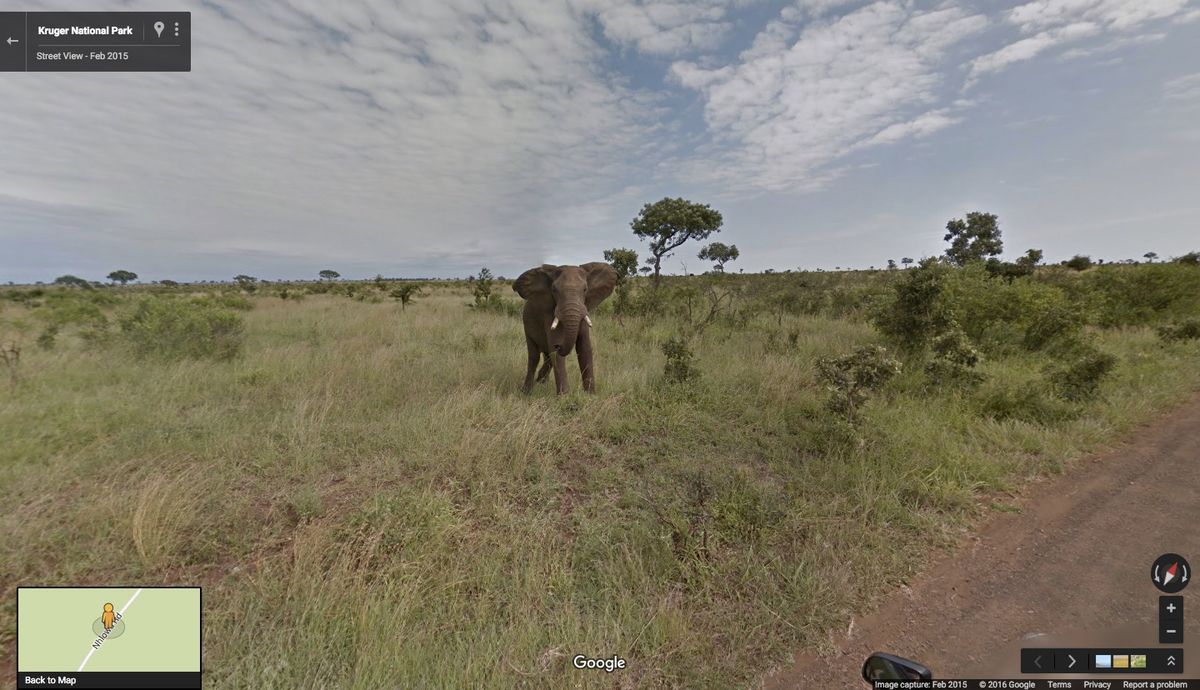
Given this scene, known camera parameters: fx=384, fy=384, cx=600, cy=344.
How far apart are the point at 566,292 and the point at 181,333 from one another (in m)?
8.88

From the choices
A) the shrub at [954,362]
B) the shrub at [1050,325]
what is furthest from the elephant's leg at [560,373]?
the shrub at [1050,325]

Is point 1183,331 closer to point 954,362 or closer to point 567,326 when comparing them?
point 954,362

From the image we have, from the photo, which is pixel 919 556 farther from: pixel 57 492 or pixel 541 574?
pixel 57 492

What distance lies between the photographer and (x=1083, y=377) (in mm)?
5336

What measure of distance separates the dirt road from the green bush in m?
11.2

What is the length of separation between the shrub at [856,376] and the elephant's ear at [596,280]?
3.44 m

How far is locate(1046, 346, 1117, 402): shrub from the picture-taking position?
518cm

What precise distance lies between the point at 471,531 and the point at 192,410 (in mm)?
5031

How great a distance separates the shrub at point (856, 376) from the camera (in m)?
4.29

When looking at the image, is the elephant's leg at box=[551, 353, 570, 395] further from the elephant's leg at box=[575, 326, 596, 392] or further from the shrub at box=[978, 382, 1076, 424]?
the shrub at box=[978, 382, 1076, 424]

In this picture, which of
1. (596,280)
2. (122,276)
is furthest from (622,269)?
(122,276)

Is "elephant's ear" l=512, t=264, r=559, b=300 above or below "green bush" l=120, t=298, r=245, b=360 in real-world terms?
above

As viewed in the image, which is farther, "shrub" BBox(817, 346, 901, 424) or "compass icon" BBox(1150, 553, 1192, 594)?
"shrub" BBox(817, 346, 901, 424)

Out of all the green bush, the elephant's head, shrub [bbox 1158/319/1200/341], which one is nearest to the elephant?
the elephant's head
